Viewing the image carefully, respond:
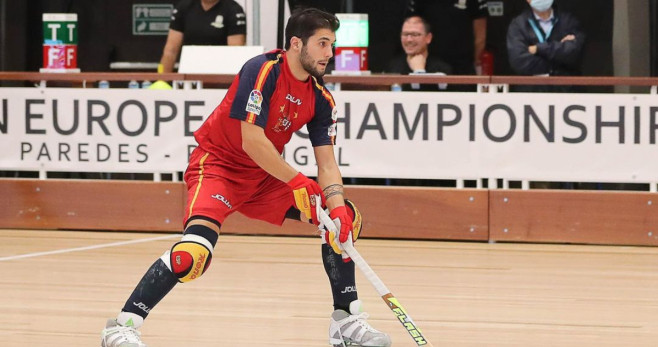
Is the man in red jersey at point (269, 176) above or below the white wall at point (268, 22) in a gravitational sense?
below

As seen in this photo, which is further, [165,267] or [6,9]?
[6,9]

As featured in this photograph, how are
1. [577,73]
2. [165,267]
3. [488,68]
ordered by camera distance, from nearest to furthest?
[165,267] → [577,73] → [488,68]

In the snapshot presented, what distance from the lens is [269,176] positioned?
20.4 feet

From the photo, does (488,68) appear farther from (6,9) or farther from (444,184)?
(6,9)

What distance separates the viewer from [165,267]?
5691 mm

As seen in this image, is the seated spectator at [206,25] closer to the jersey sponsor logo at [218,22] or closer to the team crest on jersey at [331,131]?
the jersey sponsor logo at [218,22]

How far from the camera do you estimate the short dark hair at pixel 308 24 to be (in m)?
5.84

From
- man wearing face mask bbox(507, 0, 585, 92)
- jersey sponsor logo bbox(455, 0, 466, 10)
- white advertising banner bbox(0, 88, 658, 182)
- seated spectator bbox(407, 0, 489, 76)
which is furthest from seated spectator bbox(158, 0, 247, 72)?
man wearing face mask bbox(507, 0, 585, 92)

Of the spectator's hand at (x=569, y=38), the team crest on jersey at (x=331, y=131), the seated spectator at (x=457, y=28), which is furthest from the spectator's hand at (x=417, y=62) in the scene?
the team crest on jersey at (x=331, y=131)

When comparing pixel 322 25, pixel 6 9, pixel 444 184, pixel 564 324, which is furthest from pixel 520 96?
pixel 6 9

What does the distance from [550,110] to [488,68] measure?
2.01 m

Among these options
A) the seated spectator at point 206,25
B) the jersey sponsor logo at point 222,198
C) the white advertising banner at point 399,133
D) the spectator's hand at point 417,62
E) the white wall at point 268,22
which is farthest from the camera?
the white wall at point 268,22

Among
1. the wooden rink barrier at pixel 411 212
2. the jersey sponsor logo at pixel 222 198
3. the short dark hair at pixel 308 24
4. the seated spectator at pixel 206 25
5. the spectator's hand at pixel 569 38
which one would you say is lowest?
the wooden rink barrier at pixel 411 212

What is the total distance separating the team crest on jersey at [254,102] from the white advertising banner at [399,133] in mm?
4603
